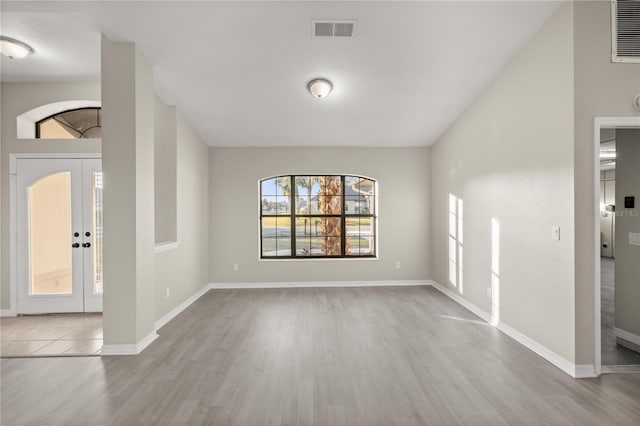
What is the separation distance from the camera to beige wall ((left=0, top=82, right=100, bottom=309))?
4309 mm

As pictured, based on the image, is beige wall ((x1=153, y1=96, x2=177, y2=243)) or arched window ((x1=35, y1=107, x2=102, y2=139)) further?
arched window ((x1=35, y1=107, x2=102, y2=139))

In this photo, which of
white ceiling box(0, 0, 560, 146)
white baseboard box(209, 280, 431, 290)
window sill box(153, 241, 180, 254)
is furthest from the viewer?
white baseboard box(209, 280, 431, 290)

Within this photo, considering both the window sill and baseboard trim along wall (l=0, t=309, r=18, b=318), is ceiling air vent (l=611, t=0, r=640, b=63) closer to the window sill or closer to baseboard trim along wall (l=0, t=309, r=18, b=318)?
the window sill

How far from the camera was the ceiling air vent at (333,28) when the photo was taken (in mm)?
3018

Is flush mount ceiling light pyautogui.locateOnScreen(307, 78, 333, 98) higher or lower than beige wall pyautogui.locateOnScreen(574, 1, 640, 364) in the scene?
higher

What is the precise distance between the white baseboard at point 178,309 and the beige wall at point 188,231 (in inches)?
2.1

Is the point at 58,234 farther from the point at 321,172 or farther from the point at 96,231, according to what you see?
the point at 321,172

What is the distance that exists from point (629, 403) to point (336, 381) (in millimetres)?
2032

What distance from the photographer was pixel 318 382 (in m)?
2.53

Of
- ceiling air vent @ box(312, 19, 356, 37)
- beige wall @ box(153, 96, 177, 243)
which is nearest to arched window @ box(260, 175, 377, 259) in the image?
beige wall @ box(153, 96, 177, 243)

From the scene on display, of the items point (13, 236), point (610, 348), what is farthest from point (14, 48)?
point (610, 348)

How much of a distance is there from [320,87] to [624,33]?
2.81m

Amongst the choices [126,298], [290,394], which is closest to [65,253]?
[126,298]

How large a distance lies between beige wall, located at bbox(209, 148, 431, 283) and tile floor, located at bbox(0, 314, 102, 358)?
2136mm
